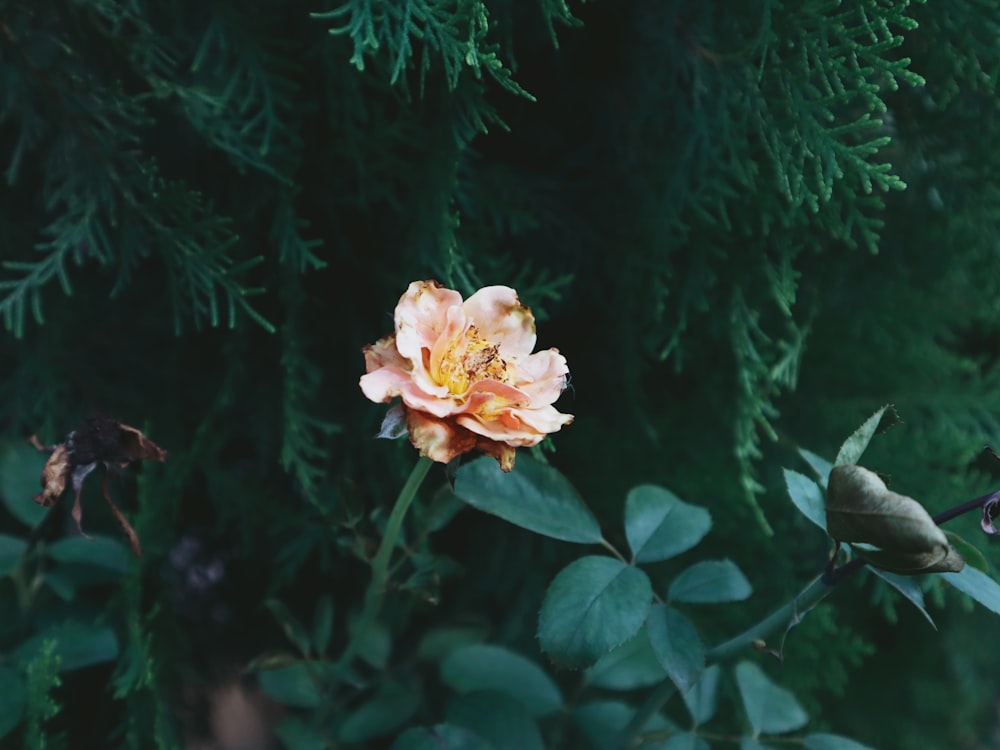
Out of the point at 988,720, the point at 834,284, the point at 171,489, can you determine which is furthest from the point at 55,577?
the point at 988,720

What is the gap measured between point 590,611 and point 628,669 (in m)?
0.20

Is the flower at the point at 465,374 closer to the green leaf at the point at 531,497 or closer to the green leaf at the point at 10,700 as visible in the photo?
the green leaf at the point at 531,497

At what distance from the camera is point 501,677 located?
0.64 m

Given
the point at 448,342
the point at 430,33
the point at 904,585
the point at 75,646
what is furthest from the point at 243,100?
the point at 904,585

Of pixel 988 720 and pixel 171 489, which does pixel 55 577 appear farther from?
pixel 988 720

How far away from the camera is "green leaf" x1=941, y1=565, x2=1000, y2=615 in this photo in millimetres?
431

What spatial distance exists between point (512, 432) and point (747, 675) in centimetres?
32

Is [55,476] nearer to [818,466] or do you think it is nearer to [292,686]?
[292,686]

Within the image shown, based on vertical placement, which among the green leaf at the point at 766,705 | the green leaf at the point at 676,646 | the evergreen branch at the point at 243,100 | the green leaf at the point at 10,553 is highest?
the evergreen branch at the point at 243,100

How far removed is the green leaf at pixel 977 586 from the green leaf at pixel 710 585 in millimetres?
129

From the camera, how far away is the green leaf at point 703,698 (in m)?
0.60

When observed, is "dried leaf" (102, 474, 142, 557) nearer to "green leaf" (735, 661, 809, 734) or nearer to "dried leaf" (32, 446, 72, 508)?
"dried leaf" (32, 446, 72, 508)

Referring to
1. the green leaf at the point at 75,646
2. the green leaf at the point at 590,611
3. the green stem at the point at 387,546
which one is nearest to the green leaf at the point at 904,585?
the green leaf at the point at 590,611

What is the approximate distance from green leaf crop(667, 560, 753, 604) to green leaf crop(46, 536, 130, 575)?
39 centimetres
